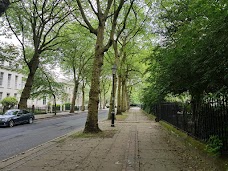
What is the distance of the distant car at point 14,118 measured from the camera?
1992 cm

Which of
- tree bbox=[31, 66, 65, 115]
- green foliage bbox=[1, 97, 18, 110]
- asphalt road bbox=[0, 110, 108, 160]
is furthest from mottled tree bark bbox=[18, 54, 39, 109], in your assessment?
tree bbox=[31, 66, 65, 115]

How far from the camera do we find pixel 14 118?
21000 millimetres

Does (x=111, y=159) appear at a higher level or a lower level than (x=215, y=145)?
lower

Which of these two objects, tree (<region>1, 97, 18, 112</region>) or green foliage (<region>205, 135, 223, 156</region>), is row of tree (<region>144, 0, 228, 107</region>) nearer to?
green foliage (<region>205, 135, 223, 156</region>)

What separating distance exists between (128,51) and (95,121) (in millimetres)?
21070

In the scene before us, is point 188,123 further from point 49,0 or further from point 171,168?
point 49,0

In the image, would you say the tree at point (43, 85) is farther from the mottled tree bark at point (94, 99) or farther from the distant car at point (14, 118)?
the mottled tree bark at point (94, 99)

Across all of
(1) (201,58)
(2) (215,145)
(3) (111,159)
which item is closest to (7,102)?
(3) (111,159)

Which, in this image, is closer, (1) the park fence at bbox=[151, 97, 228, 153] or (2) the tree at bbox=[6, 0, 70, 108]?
(1) the park fence at bbox=[151, 97, 228, 153]

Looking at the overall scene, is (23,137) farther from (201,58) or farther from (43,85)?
(43,85)

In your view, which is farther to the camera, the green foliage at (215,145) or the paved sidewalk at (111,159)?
the paved sidewalk at (111,159)

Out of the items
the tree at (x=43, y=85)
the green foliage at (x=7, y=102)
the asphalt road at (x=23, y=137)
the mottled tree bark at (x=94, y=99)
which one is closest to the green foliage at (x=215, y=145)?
the asphalt road at (x=23, y=137)

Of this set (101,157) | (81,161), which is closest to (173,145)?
(101,157)

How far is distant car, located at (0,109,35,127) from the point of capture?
19.9 metres
